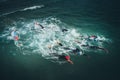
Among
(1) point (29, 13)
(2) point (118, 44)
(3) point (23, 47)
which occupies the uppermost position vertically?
(1) point (29, 13)

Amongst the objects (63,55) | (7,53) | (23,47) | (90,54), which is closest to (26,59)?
(23,47)

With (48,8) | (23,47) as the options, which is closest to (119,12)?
(48,8)

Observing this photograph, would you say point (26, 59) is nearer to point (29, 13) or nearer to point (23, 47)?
point (23, 47)

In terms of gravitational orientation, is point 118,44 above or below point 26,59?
above

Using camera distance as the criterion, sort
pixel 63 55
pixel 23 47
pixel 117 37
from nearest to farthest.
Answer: pixel 63 55, pixel 23 47, pixel 117 37

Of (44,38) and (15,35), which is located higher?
(15,35)

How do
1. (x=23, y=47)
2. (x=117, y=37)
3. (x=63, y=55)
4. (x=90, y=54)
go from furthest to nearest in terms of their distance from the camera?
(x=117, y=37) → (x=90, y=54) → (x=23, y=47) → (x=63, y=55)

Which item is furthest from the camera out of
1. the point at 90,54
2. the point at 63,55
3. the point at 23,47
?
the point at 90,54

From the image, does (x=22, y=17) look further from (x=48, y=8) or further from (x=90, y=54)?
(x=90, y=54)

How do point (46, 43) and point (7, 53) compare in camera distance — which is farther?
point (7, 53)
